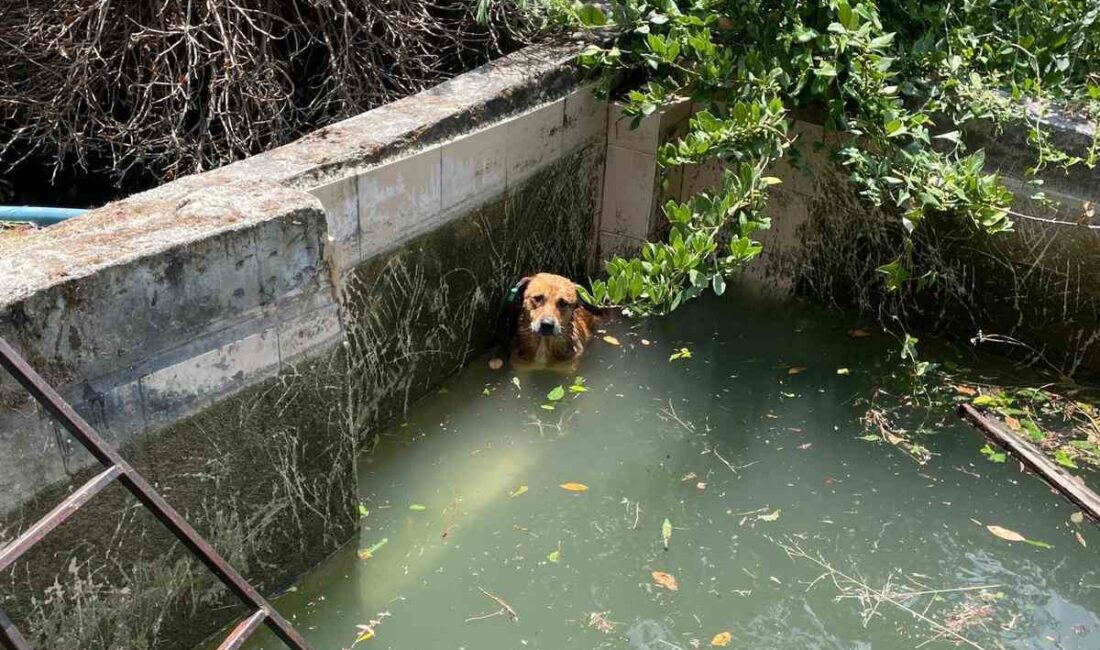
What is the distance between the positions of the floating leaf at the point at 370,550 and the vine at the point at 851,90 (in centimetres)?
149

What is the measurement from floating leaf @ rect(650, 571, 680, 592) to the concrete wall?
254cm

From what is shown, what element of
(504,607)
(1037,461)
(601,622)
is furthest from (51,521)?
(1037,461)

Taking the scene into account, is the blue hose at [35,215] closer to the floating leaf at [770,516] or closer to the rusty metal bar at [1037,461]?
the floating leaf at [770,516]

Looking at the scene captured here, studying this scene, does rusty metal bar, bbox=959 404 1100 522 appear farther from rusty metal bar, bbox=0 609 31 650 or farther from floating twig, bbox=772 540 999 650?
rusty metal bar, bbox=0 609 31 650

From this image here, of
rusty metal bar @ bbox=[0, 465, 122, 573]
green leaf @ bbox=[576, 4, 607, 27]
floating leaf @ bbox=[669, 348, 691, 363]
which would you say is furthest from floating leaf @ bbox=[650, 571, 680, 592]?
green leaf @ bbox=[576, 4, 607, 27]

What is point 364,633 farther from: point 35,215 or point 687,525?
point 35,215

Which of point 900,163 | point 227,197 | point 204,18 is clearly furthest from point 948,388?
point 204,18

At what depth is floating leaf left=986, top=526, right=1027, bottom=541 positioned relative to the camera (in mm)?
4766

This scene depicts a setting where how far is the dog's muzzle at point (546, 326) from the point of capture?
555 centimetres

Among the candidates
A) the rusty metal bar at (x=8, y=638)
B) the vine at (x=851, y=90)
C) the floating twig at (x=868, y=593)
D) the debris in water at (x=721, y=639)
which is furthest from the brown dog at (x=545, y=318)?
the rusty metal bar at (x=8, y=638)

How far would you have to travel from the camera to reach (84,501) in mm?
2885

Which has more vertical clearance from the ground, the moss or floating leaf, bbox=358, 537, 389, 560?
the moss

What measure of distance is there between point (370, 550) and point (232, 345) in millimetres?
1284

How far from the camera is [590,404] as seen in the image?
5.64 m
